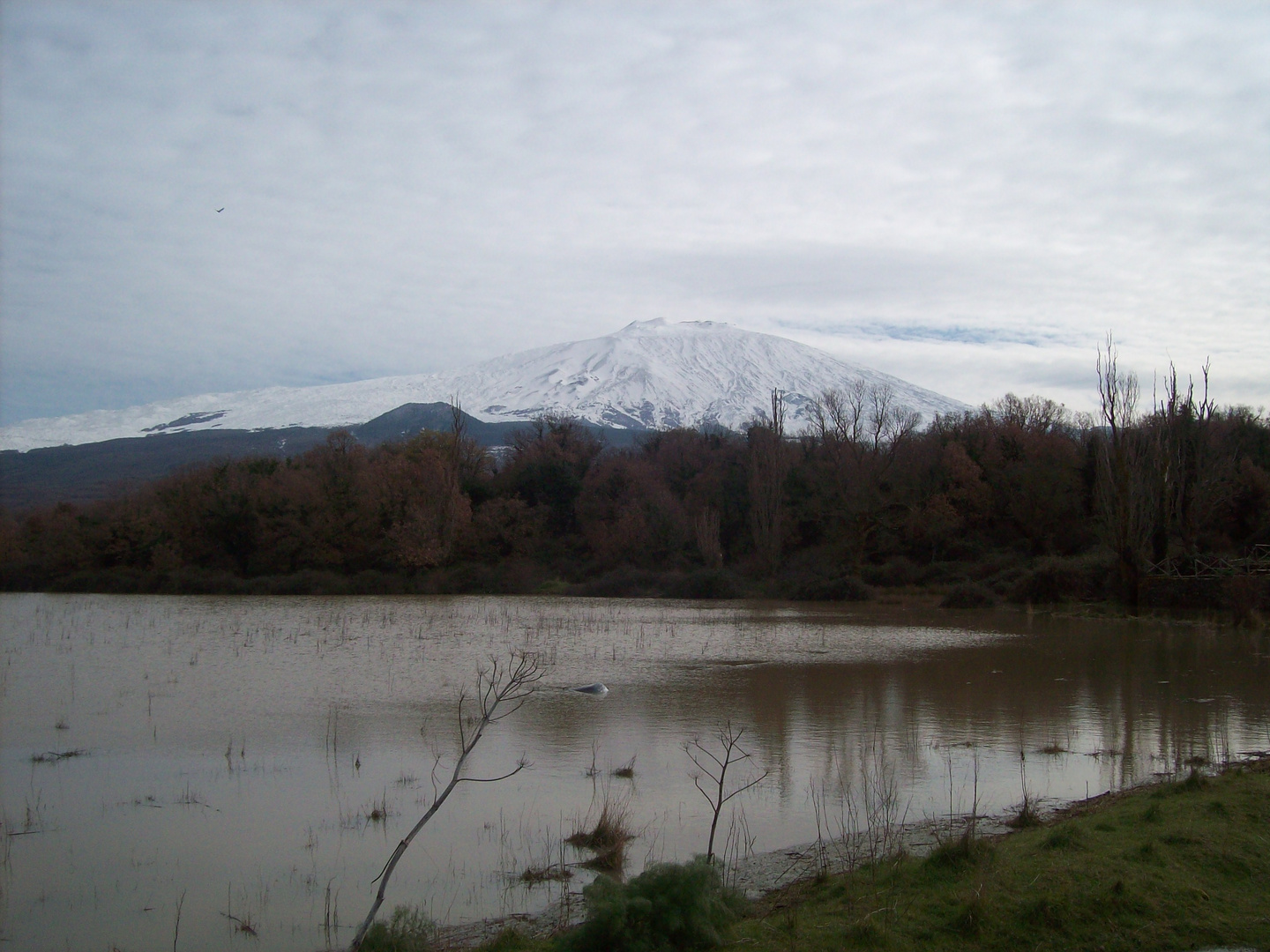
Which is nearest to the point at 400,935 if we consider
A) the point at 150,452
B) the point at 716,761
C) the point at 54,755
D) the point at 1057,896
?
the point at 1057,896

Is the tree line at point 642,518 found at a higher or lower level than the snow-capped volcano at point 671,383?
lower

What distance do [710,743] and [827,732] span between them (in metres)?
1.58

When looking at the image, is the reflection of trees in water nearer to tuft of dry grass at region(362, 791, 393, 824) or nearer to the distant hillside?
tuft of dry grass at region(362, 791, 393, 824)

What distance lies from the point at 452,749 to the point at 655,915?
→ 585cm

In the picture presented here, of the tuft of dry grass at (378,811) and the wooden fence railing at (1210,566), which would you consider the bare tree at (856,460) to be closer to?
the wooden fence railing at (1210,566)

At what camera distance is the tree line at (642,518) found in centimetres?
4012

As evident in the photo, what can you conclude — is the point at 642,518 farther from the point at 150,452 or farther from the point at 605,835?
the point at 150,452

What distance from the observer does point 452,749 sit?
390 inches

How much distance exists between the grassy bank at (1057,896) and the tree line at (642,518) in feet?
99.5

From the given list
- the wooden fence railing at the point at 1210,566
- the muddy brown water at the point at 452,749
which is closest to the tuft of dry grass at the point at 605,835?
the muddy brown water at the point at 452,749

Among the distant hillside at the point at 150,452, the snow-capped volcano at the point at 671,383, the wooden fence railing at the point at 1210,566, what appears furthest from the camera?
the snow-capped volcano at the point at 671,383

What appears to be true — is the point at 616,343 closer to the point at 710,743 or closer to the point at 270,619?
the point at 270,619

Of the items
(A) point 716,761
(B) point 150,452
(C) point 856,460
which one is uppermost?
(B) point 150,452

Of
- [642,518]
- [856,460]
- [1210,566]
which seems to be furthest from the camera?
[642,518]
